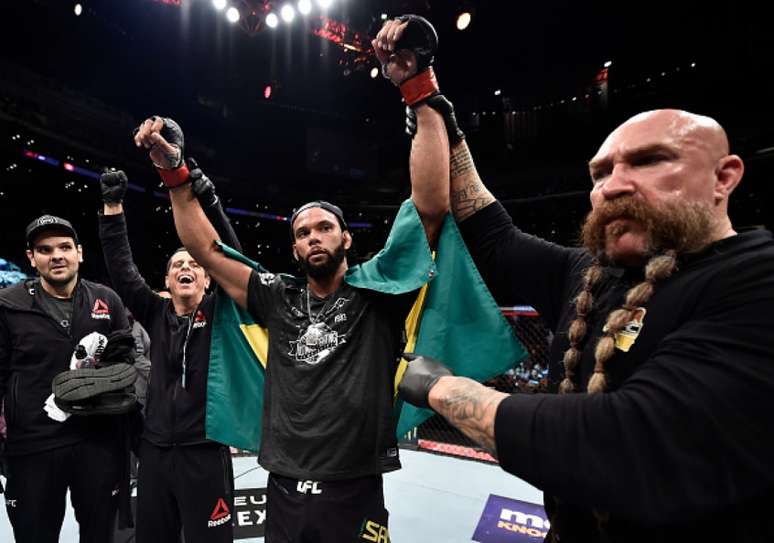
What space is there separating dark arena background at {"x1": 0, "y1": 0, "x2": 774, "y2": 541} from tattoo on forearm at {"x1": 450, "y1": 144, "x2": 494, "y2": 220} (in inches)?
170

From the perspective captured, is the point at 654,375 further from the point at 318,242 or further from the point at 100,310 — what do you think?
the point at 100,310

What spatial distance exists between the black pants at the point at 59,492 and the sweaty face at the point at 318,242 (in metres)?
1.54

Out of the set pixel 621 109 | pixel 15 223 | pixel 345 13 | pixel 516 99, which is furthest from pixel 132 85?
pixel 621 109

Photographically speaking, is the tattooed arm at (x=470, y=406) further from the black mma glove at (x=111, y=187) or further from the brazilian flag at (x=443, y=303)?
the black mma glove at (x=111, y=187)

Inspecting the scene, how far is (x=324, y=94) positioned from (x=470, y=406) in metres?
14.0

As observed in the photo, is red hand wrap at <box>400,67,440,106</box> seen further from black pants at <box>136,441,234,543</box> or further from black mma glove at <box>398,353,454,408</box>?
black pants at <box>136,441,234,543</box>

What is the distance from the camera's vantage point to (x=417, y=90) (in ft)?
4.11

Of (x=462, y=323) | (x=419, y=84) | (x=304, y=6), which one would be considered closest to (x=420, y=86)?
(x=419, y=84)

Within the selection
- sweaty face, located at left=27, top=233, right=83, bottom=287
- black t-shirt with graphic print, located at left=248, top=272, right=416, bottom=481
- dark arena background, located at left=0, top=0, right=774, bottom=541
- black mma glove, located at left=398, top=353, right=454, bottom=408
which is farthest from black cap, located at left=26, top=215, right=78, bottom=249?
dark arena background, located at left=0, top=0, right=774, bottom=541

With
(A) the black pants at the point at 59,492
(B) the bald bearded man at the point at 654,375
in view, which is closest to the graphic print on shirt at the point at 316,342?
(B) the bald bearded man at the point at 654,375

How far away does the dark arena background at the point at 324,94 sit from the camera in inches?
340

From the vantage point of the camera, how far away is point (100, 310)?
2.31 meters

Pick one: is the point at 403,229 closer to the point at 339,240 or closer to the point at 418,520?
the point at 339,240

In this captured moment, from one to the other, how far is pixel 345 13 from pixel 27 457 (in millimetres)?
9276
